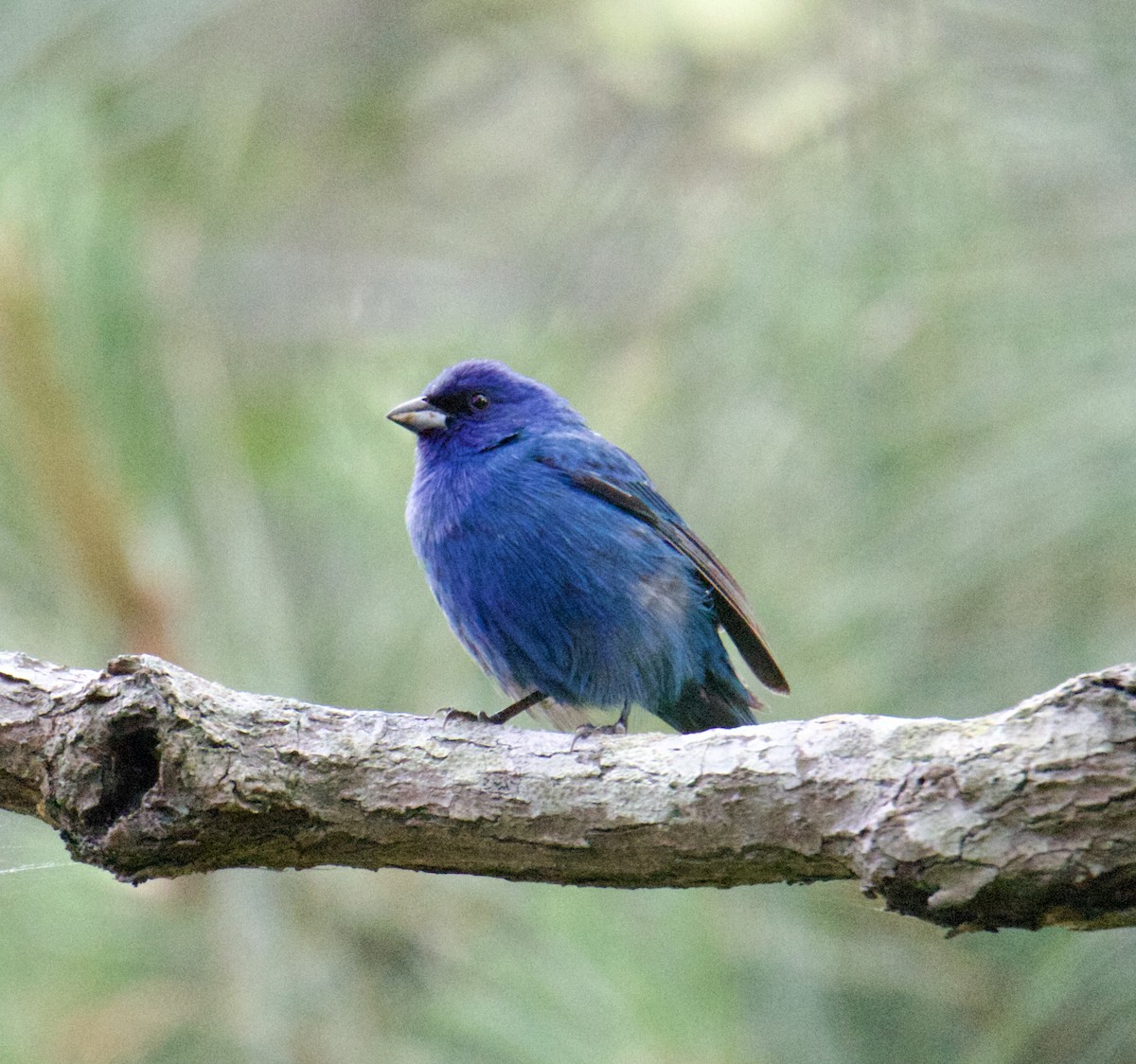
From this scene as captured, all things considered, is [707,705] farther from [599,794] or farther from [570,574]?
[599,794]

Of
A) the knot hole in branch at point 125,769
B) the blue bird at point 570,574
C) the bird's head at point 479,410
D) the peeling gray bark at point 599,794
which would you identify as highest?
the bird's head at point 479,410

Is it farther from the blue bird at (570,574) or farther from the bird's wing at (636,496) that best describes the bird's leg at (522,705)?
the bird's wing at (636,496)

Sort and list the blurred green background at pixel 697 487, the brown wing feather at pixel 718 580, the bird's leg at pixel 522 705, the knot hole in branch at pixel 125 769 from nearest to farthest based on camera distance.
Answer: the knot hole in branch at pixel 125 769
the blurred green background at pixel 697 487
the brown wing feather at pixel 718 580
the bird's leg at pixel 522 705

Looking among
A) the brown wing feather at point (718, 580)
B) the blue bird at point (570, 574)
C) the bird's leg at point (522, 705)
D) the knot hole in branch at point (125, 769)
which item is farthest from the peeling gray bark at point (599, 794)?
the bird's leg at point (522, 705)

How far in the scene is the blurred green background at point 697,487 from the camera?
3318mm

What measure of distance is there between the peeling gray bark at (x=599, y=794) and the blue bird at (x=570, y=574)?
1.19 m

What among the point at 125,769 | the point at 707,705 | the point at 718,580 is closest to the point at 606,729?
the point at 718,580

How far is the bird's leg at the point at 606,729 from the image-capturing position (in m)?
2.70

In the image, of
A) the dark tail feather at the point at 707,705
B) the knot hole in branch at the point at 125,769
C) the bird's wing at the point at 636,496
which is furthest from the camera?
the dark tail feather at the point at 707,705

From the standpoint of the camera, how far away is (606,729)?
11.6ft

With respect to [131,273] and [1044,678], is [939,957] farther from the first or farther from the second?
[131,273]

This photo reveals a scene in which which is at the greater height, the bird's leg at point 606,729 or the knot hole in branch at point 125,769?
the knot hole in branch at point 125,769

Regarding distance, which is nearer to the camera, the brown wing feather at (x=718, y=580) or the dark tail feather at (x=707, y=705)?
the brown wing feather at (x=718, y=580)

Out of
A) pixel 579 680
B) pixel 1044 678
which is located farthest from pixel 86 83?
pixel 1044 678
